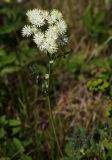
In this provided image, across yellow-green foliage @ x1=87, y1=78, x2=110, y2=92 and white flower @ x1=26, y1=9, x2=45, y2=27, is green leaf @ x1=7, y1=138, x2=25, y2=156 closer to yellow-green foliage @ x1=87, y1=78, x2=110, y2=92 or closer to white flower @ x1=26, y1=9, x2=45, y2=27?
yellow-green foliage @ x1=87, y1=78, x2=110, y2=92

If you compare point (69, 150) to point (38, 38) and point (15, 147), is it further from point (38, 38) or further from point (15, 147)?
point (38, 38)

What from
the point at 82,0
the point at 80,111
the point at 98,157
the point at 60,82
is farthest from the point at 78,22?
the point at 98,157

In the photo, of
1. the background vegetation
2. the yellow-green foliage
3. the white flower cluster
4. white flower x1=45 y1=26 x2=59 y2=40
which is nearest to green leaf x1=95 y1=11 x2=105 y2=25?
the background vegetation

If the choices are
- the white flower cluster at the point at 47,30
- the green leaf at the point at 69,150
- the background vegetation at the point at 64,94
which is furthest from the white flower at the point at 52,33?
the green leaf at the point at 69,150

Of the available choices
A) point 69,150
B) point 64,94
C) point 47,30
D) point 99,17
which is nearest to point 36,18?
point 47,30

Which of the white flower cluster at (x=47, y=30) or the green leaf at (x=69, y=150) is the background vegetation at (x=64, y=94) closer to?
the green leaf at (x=69, y=150)

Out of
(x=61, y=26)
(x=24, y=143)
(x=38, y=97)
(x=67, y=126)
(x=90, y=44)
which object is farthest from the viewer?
(x=90, y=44)

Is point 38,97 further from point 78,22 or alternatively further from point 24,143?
point 78,22
